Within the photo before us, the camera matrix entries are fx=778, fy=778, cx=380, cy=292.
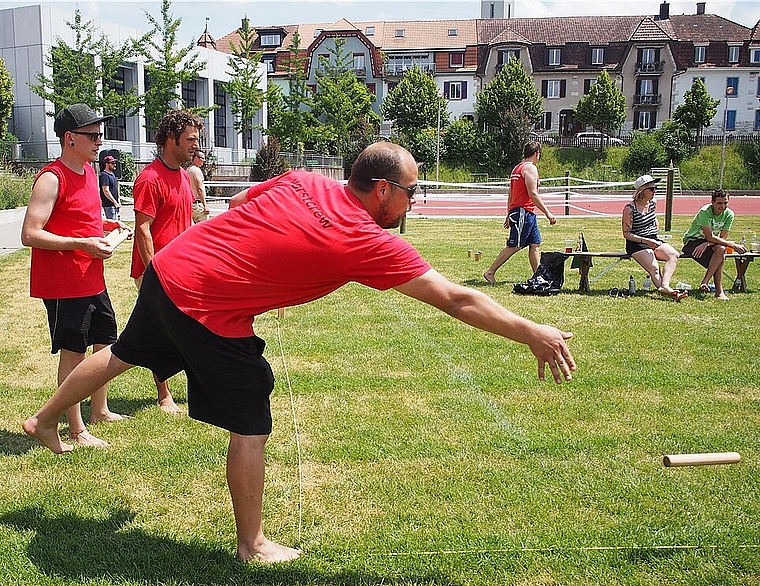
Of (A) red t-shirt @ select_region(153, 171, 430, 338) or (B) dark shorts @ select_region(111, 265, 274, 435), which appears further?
(B) dark shorts @ select_region(111, 265, 274, 435)

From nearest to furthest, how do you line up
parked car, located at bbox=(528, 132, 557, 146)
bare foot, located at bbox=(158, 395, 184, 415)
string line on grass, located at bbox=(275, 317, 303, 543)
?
string line on grass, located at bbox=(275, 317, 303, 543)
bare foot, located at bbox=(158, 395, 184, 415)
parked car, located at bbox=(528, 132, 557, 146)

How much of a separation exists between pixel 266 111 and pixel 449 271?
168 ft

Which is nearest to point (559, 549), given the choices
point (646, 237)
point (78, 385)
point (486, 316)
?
point (486, 316)

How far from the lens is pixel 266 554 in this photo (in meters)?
3.56

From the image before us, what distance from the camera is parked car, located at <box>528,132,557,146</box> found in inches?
2539

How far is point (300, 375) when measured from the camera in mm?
6781

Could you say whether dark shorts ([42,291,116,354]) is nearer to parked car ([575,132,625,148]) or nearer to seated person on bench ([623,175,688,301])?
seated person on bench ([623,175,688,301])

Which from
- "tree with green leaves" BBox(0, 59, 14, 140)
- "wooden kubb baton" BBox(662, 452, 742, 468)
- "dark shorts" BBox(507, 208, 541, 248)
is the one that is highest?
"tree with green leaves" BBox(0, 59, 14, 140)

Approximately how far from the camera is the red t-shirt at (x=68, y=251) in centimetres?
480

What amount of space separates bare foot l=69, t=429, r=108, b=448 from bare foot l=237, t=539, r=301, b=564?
1.88 meters

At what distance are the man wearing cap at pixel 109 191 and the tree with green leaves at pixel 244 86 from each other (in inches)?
1456

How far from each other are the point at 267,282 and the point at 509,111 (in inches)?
2441

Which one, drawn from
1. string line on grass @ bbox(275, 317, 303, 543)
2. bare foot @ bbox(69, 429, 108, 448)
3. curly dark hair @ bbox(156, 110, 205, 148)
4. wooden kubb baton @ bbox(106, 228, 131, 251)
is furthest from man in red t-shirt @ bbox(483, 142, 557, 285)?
bare foot @ bbox(69, 429, 108, 448)

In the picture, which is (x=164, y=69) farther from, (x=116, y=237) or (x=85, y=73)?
(x=116, y=237)
